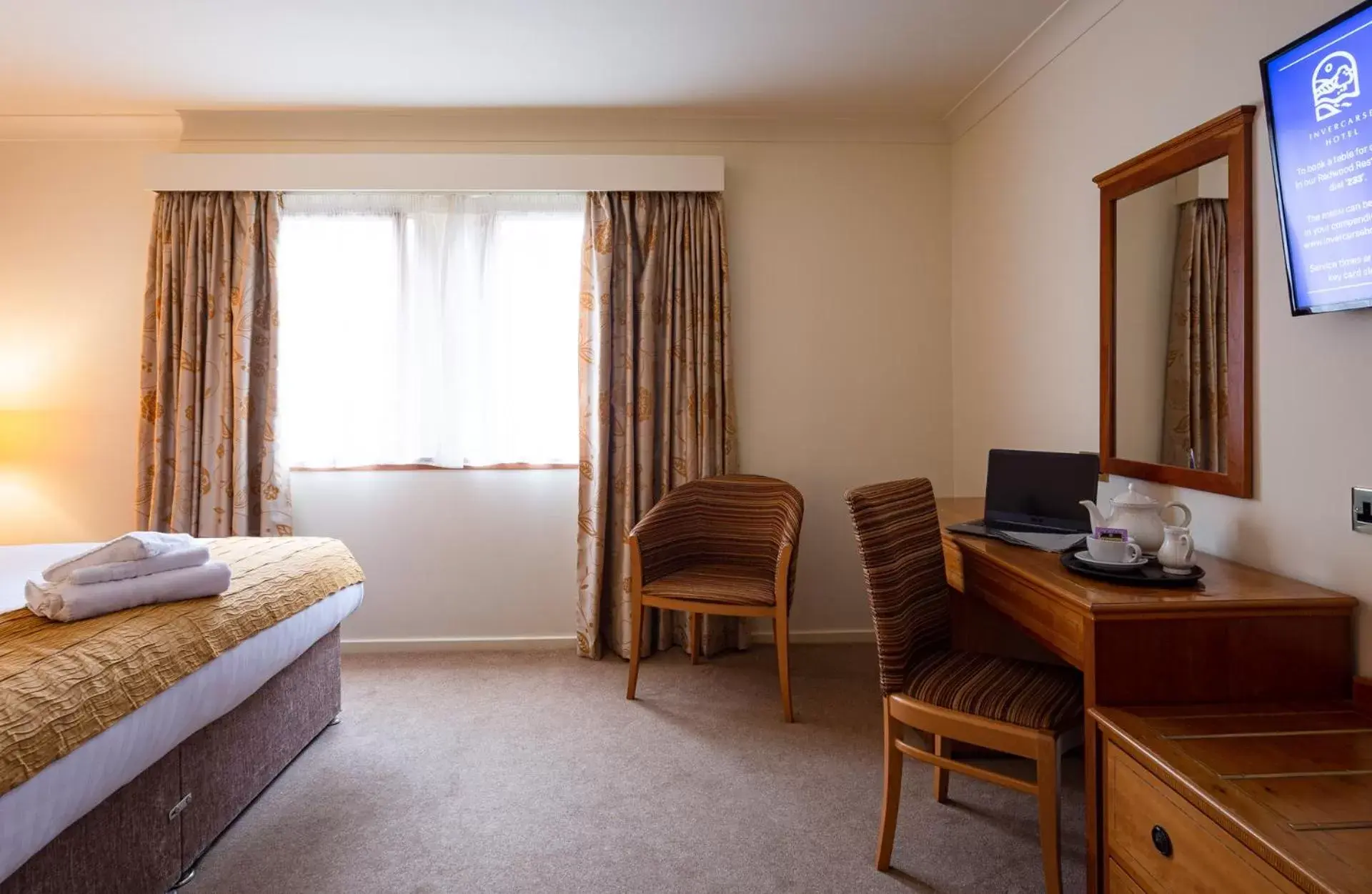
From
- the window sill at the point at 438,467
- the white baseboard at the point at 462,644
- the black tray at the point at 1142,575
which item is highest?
the window sill at the point at 438,467

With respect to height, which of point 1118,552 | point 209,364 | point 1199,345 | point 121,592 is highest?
point 209,364

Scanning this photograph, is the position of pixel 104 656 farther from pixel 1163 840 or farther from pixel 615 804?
pixel 1163 840

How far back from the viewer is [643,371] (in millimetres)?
3744

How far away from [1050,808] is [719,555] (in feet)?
6.57

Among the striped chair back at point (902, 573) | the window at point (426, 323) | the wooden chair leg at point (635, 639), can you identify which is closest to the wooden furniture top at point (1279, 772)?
the striped chair back at point (902, 573)

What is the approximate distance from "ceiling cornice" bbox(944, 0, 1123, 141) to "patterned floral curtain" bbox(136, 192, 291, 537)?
3418mm

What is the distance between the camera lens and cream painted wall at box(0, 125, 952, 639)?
382cm

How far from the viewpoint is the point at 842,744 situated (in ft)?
9.09

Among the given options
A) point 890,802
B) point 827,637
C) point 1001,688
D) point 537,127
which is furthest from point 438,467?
point 1001,688

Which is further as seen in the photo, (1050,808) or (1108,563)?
(1108,563)

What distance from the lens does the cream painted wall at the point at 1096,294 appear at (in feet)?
5.81

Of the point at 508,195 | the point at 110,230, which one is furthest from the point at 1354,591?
the point at 110,230

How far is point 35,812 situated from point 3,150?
3976mm

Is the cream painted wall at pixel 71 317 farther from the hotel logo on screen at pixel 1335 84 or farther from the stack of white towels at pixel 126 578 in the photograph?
the hotel logo on screen at pixel 1335 84
